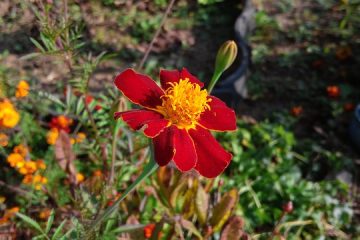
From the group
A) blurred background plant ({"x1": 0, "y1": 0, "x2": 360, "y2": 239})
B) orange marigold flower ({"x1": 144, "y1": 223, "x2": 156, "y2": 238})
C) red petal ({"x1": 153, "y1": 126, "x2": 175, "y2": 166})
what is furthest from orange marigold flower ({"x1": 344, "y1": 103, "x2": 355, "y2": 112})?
red petal ({"x1": 153, "y1": 126, "x2": 175, "y2": 166})

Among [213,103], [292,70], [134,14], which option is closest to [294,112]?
[292,70]

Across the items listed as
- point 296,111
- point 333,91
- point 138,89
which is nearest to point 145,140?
point 138,89

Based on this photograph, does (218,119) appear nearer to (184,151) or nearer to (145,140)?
(184,151)

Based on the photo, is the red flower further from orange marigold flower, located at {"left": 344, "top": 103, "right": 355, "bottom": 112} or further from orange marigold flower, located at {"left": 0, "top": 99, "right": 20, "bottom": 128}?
orange marigold flower, located at {"left": 344, "top": 103, "right": 355, "bottom": 112}

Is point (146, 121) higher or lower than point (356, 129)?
higher

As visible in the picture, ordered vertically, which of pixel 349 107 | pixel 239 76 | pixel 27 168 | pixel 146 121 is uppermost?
pixel 146 121

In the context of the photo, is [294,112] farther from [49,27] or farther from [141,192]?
[49,27]

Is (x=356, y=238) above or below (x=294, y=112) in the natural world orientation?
below

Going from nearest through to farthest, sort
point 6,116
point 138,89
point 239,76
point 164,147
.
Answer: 1. point 164,147
2. point 138,89
3. point 6,116
4. point 239,76
